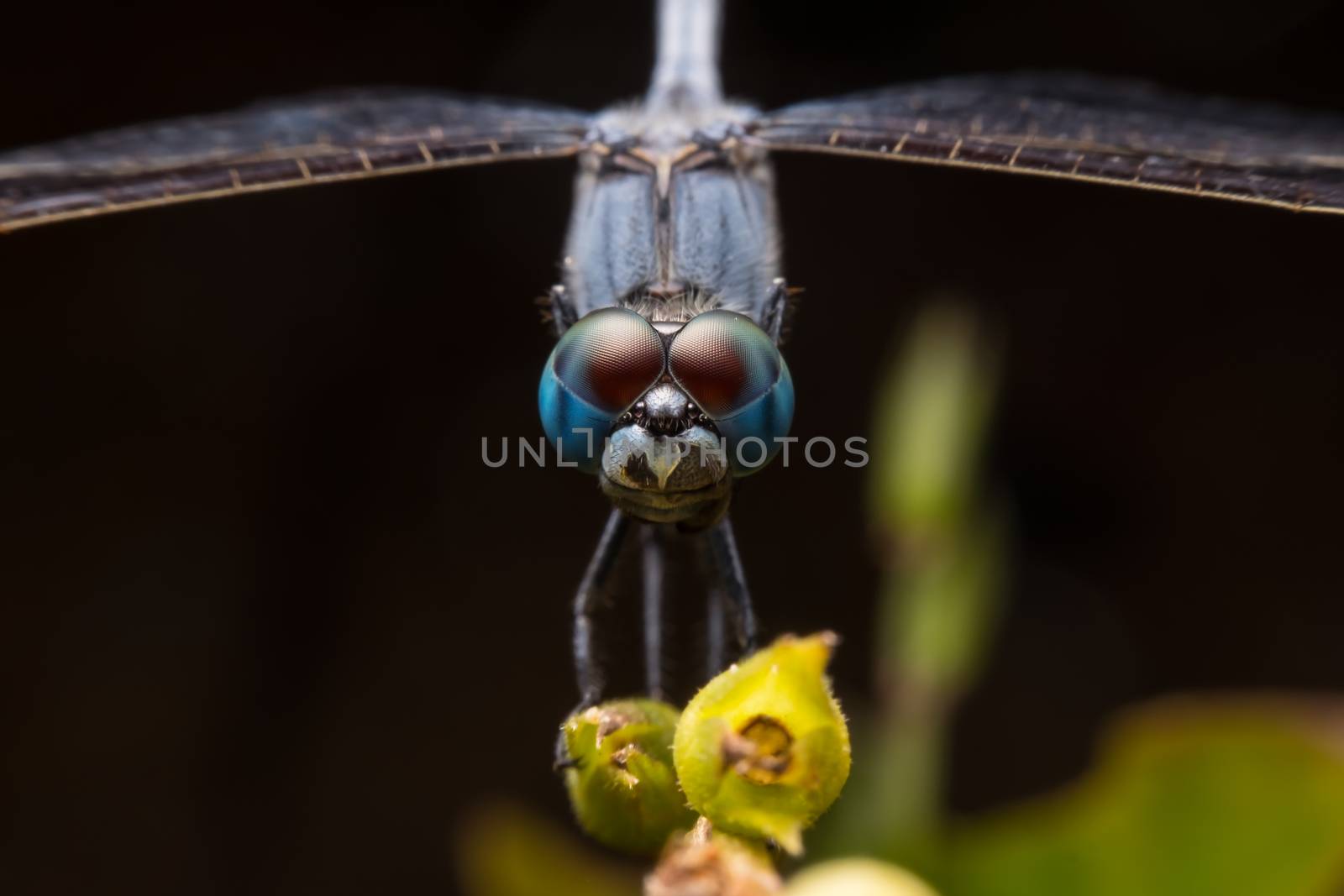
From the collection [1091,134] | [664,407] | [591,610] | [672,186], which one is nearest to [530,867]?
[591,610]

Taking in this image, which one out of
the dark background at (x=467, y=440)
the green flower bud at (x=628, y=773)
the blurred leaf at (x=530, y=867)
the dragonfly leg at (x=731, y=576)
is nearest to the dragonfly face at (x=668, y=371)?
the dragonfly leg at (x=731, y=576)

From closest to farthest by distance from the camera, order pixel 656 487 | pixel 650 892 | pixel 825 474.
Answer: pixel 650 892
pixel 656 487
pixel 825 474

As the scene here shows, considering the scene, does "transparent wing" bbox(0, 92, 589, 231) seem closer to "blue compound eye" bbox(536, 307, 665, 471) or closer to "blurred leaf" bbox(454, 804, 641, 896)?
"blue compound eye" bbox(536, 307, 665, 471)

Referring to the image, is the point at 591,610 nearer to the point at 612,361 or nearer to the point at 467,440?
the point at 612,361

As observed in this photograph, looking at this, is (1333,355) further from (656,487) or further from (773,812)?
(773,812)

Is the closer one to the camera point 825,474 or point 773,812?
point 773,812

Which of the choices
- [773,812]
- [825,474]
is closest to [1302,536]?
[825,474]

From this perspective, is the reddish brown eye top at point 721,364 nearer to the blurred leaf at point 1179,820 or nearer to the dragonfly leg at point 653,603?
the dragonfly leg at point 653,603
